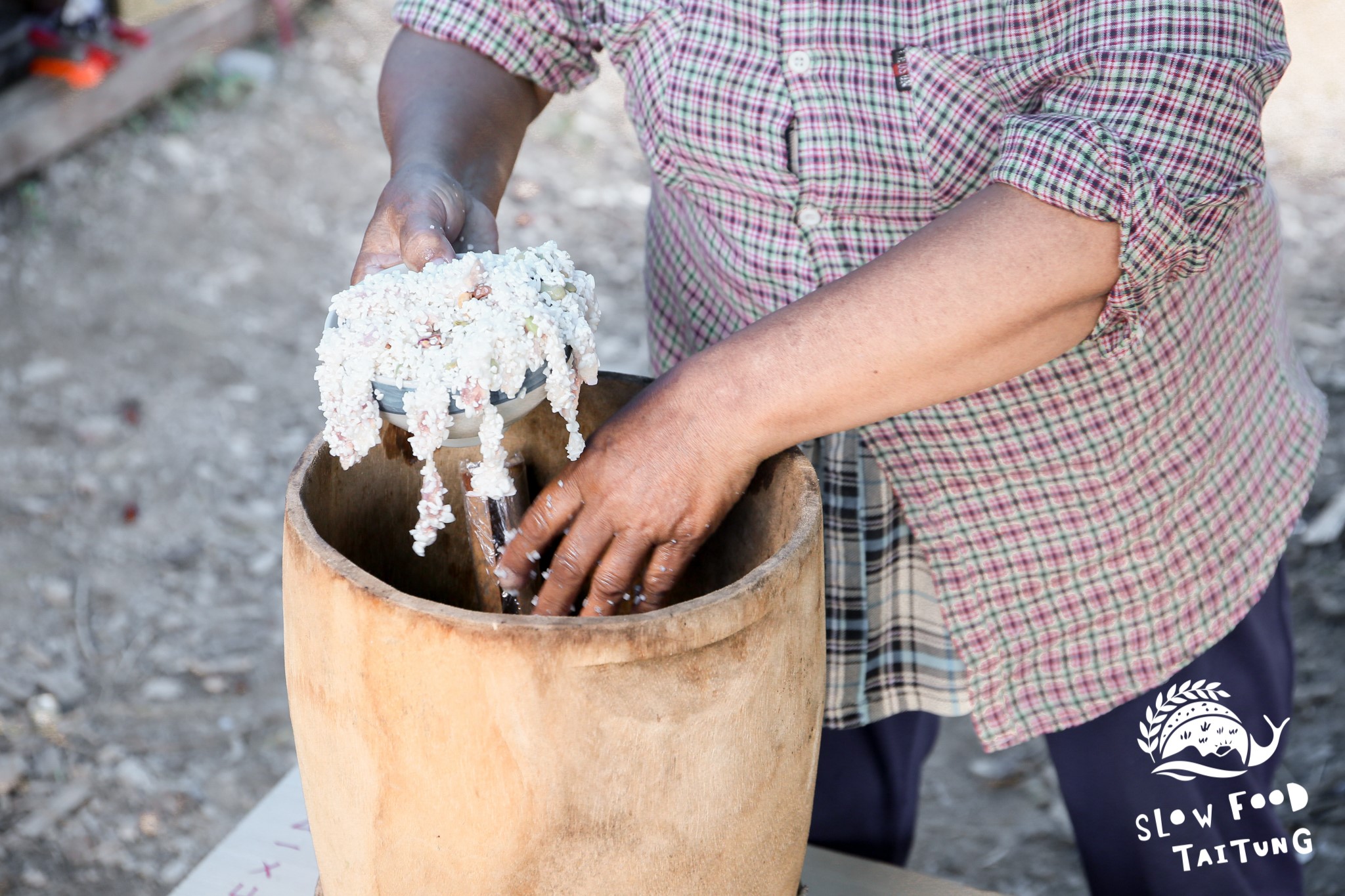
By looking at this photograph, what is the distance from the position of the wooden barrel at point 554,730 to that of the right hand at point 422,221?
0.66 feet

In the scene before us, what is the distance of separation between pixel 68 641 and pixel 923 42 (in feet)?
6.59

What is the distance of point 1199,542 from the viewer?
1215mm

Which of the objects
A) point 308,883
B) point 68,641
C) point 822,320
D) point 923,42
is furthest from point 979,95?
point 68,641

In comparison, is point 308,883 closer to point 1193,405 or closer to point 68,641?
point 1193,405

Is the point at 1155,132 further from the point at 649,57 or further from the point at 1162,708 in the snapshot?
the point at 1162,708

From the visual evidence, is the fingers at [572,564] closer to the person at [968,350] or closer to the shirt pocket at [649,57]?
the person at [968,350]

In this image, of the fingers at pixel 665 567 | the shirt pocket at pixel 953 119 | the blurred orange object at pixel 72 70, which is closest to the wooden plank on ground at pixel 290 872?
the fingers at pixel 665 567

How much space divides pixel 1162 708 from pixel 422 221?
0.85m

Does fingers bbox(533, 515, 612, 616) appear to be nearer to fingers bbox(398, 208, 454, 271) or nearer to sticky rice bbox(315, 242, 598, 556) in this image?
sticky rice bbox(315, 242, 598, 556)

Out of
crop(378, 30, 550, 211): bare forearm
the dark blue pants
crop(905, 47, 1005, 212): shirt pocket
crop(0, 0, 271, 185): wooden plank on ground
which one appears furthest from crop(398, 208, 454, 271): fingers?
crop(0, 0, 271, 185): wooden plank on ground

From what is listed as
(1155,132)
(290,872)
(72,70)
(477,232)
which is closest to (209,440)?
(72,70)

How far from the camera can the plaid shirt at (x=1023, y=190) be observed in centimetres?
97

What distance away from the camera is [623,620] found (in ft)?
2.73

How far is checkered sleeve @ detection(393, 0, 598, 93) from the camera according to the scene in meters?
1.28
